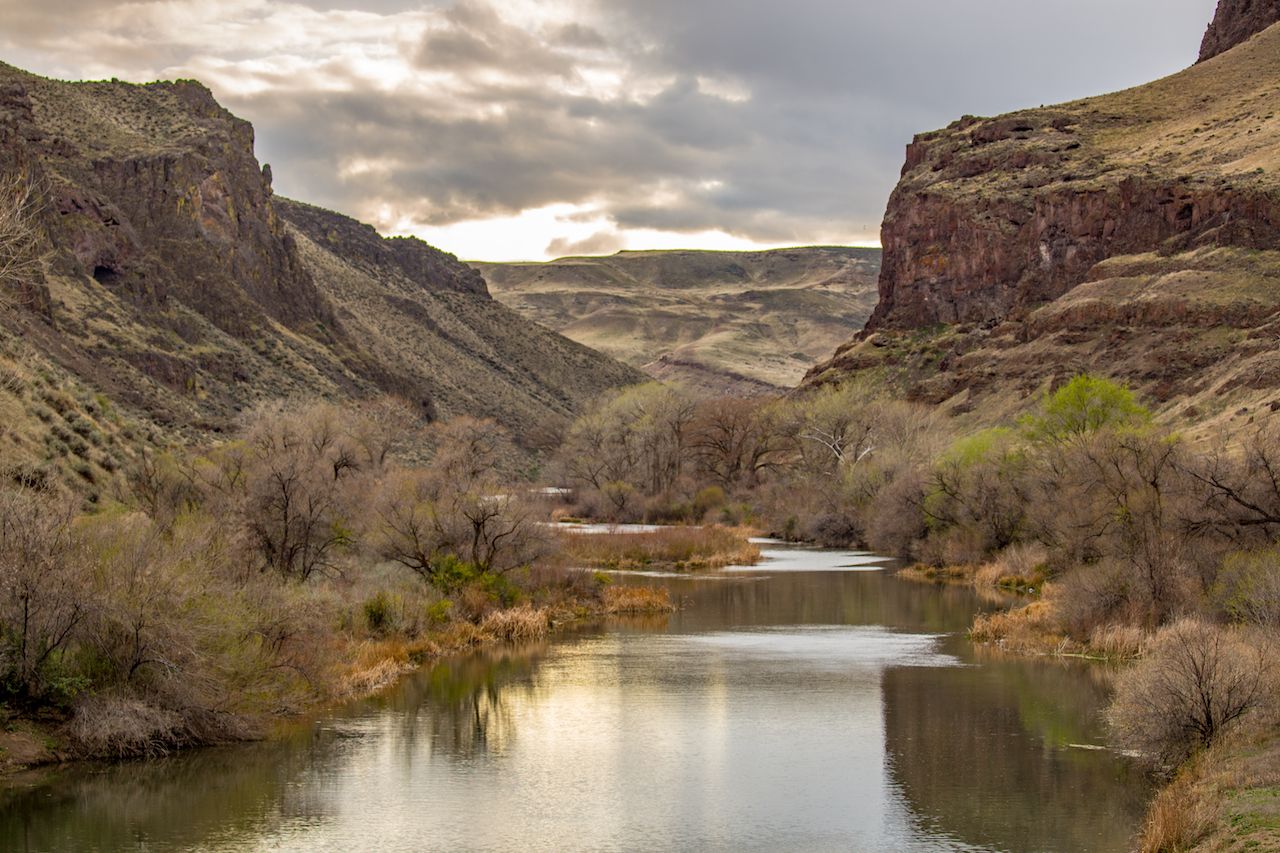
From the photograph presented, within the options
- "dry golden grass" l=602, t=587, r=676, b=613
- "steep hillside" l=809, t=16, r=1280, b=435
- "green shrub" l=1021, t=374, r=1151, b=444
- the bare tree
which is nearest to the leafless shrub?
the bare tree

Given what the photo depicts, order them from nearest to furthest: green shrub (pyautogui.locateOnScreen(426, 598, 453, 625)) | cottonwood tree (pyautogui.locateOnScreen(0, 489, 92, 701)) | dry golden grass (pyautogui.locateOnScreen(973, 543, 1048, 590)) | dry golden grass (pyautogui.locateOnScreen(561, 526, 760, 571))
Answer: cottonwood tree (pyautogui.locateOnScreen(0, 489, 92, 701))
green shrub (pyautogui.locateOnScreen(426, 598, 453, 625))
dry golden grass (pyautogui.locateOnScreen(973, 543, 1048, 590))
dry golden grass (pyautogui.locateOnScreen(561, 526, 760, 571))

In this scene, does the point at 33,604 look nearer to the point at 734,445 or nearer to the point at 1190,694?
the point at 1190,694

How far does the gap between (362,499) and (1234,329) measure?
51647 mm

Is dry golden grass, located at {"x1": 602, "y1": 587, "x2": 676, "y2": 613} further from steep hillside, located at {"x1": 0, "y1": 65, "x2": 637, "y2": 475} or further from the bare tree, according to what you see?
the bare tree

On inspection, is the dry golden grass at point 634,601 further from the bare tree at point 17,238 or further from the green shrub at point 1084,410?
the bare tree at point 17,238

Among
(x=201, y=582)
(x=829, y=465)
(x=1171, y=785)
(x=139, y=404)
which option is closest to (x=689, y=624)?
(x=201, y=582)

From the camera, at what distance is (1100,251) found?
95938 mm

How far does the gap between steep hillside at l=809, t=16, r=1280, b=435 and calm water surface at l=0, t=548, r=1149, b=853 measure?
109ft

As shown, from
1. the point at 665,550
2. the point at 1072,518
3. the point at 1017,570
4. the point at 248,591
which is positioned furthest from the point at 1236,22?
the point at 248,591

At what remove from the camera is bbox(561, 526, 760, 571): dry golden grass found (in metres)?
56.2

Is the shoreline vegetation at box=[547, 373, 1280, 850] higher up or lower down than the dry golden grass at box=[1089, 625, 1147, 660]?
higher up

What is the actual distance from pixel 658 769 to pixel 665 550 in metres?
38.7

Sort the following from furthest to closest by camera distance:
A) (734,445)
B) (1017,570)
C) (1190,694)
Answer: (734,445) → (1017,570) → (1190,694)

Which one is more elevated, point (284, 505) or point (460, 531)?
point (284, 505)
